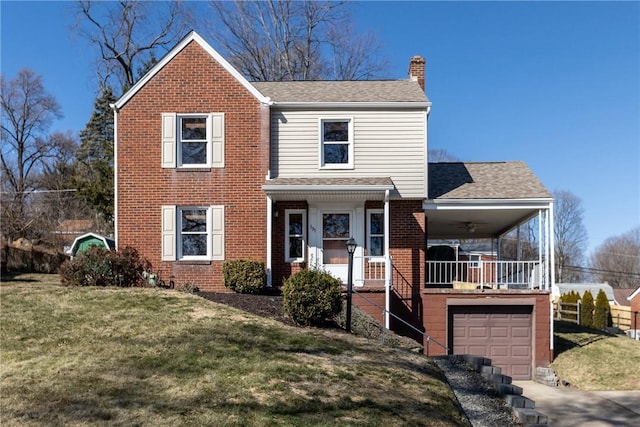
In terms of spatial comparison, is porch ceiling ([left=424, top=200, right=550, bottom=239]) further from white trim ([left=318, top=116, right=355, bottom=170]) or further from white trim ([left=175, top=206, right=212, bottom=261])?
white trim ([left=175, top=206, right=212, bottom=261])

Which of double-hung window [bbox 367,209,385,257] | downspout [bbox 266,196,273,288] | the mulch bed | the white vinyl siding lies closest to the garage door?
double-hung window [bbox 367,209,385,257]

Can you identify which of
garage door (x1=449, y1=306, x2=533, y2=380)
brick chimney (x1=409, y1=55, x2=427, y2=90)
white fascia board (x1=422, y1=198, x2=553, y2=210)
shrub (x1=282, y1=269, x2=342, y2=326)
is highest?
brick chimney (x1=409, y1=55, x2=427, y2=90)

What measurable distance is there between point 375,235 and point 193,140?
587 centimetres

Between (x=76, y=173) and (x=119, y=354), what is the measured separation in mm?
35845

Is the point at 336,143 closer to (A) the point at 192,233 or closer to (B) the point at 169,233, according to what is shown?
(A) the point at 192,233

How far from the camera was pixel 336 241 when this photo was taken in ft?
53.6

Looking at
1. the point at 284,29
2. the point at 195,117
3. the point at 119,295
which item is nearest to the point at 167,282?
the point at 119,295

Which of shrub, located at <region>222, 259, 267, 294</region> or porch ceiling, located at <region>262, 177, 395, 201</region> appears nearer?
shrub, located at <region>222, 259, 267, 294</region>

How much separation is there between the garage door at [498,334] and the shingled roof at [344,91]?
639cm

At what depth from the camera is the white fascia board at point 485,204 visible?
1603cm

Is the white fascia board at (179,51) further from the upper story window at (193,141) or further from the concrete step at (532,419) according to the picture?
the concrete step at (532,419)

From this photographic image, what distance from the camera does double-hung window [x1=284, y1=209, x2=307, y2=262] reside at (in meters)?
16.3

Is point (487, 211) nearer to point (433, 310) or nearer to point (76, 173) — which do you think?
point (433, 310)

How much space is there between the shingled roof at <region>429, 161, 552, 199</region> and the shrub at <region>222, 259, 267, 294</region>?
215 inches
